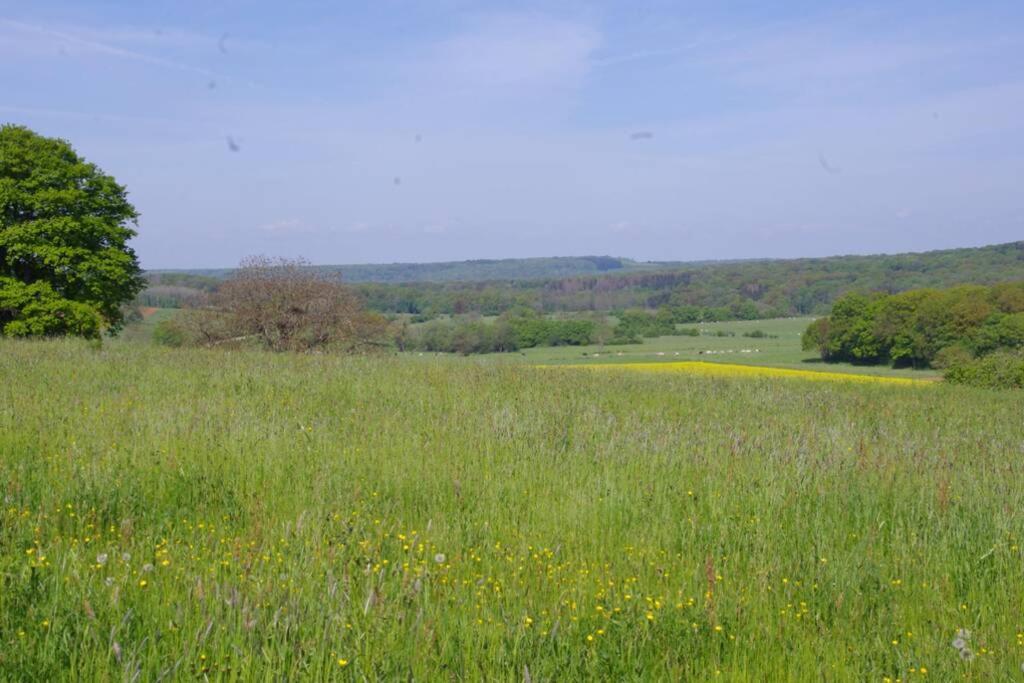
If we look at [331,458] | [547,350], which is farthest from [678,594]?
[547,350]

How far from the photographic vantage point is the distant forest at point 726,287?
2499 inches

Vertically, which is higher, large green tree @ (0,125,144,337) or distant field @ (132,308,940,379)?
large green tree @ (0,125,144,337)

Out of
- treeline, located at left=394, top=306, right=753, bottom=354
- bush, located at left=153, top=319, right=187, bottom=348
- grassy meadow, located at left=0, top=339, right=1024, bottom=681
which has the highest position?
grassy meadow, located at left=0, top=339, right=1024, bottom=681

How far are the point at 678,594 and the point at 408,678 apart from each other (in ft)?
5.13

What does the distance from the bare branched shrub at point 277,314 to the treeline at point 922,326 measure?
1134 inches

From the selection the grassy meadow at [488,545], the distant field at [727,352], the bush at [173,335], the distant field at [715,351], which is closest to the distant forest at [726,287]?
the distant field at [715,351]

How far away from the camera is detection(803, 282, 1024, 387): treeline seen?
42062 mm

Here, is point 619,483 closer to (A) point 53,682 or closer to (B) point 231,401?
(A) point 53,682

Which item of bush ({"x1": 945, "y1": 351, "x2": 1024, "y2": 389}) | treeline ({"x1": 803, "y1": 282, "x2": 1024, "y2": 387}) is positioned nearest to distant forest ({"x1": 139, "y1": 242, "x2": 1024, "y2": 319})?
treeline ({"x1": 803, "y1": 282, "x2": 1024, "y2": 387})

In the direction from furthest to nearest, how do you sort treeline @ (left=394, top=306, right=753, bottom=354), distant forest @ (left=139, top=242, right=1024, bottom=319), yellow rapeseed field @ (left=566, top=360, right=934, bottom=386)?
distant forest @ (left=139, top=242, right=1024, bottom=319) < treeline @ (left=394, top=306, right=753, bottom=354) < yellow rapeseed field @ (left=566, top=360, right=934, bottom=386)

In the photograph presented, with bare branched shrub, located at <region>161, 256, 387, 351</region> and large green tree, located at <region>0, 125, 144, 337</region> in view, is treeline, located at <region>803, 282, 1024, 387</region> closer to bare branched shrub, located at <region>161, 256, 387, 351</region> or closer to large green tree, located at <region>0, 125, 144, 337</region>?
bare branched shrub, located at <region>161, 256, 387, 351</region>

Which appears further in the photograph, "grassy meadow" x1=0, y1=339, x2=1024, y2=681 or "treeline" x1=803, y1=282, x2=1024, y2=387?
"treeline" x1=803, y1=282, x2=1024, y2=387

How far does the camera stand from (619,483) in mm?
6281

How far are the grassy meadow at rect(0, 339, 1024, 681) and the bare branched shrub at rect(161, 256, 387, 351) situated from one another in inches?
684
